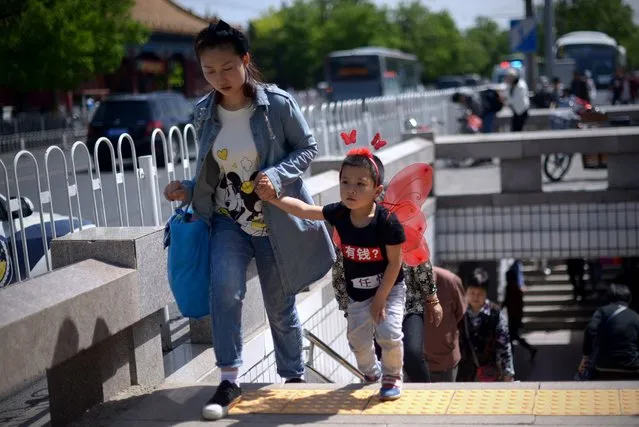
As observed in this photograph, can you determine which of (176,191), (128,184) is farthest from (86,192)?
(176,191)

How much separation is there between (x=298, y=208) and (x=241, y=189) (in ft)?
1.00

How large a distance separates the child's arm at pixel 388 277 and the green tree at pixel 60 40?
16275 mm

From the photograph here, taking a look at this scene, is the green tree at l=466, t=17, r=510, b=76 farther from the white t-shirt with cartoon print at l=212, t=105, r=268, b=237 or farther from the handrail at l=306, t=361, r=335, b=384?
the white t-shirt with cartoon print at l=212, t=105, r=268, b=237

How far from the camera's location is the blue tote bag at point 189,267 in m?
5.00

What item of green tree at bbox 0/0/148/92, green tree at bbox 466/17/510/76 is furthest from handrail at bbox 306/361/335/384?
green tree at bbox 466/17/510/76

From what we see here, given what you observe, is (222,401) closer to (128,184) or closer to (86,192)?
(86,192)

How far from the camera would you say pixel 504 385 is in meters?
5.29

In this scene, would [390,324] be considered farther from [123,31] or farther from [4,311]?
[123,31]

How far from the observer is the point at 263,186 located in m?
4.80

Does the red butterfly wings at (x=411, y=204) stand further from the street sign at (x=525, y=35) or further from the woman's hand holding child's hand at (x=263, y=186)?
the street sign at (x=525, y=35)

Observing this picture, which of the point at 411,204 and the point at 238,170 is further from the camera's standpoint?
the point at 411,204

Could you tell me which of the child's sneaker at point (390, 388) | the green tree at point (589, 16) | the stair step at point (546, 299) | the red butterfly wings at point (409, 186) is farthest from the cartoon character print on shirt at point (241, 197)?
the green tree at point (589, 16)

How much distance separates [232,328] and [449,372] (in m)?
3.06

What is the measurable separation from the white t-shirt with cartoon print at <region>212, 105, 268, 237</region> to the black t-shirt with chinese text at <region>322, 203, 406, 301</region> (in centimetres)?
37
